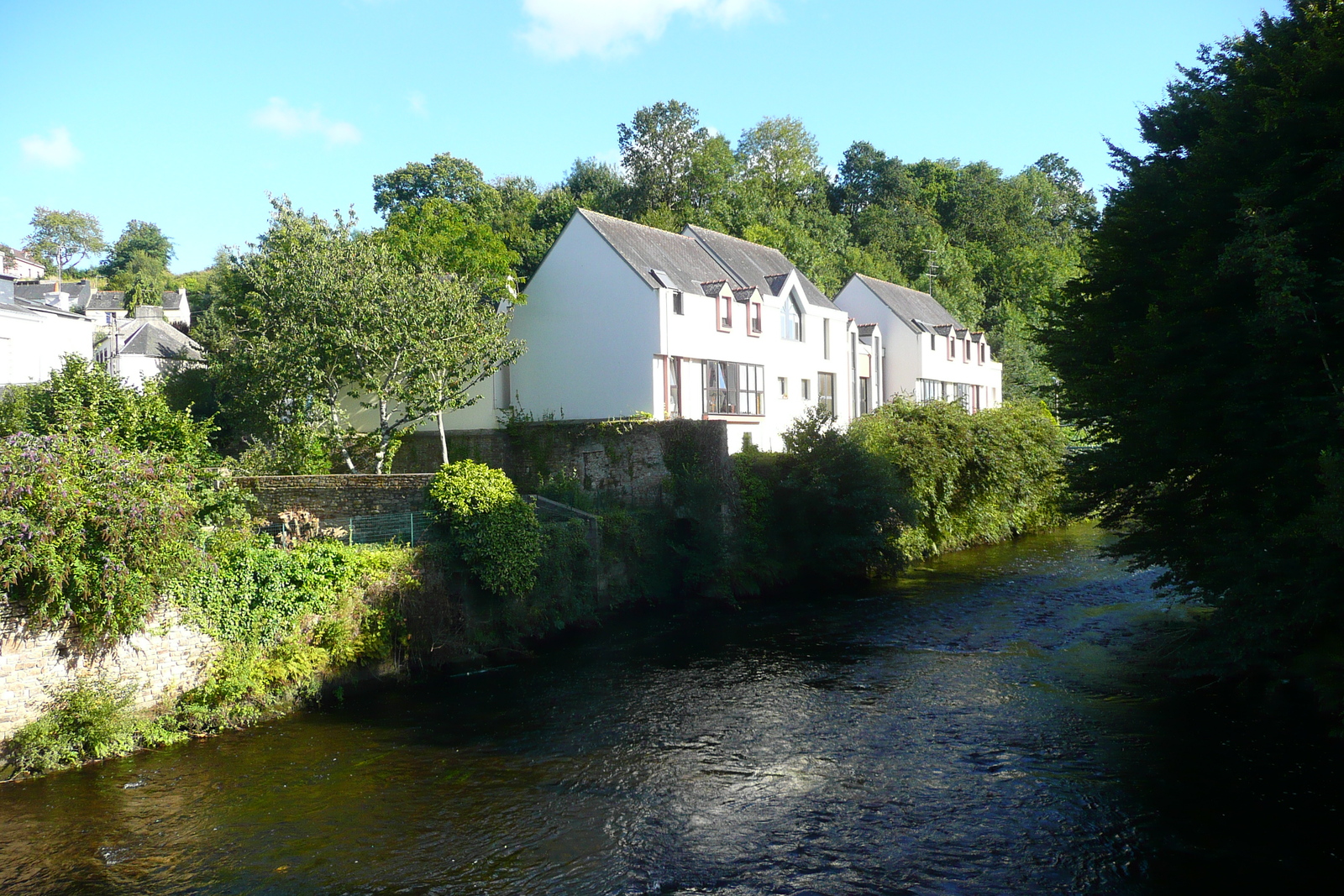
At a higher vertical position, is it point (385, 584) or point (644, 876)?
point (385, 584)

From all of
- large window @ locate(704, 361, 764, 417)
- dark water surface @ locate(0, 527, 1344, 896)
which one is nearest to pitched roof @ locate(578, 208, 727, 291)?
large window @ locate(704, 361, 764, 417)

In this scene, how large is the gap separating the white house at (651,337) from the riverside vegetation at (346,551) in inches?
166

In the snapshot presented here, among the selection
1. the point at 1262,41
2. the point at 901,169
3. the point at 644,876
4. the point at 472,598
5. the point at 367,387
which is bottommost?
the point at 644,876

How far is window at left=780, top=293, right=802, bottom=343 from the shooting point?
40.6m

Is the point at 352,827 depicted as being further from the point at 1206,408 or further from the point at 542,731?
the point at 1206,408

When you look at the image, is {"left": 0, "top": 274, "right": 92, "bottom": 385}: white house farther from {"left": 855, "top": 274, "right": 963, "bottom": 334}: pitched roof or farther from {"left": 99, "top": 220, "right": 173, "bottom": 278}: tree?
{"left": 99, "top": 220, "right": 173, "bottom": 278}: tree

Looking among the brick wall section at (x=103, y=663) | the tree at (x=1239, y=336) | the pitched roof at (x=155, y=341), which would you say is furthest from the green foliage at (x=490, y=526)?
the pitched roof at (x=155, y=341)

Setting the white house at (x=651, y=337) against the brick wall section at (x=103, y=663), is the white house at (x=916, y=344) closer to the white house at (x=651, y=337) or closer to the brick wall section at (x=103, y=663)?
the white house at (x=651, y=337)

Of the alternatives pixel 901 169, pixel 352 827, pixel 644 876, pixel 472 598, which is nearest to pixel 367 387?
pixel 472 598

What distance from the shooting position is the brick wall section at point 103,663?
47.4 feet

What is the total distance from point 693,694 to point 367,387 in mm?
16532

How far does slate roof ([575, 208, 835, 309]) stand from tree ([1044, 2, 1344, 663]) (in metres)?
18.6

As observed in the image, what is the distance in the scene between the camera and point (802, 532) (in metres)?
31.0

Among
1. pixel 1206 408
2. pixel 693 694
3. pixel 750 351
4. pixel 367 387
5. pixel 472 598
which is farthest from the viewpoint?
pixel 750 351
